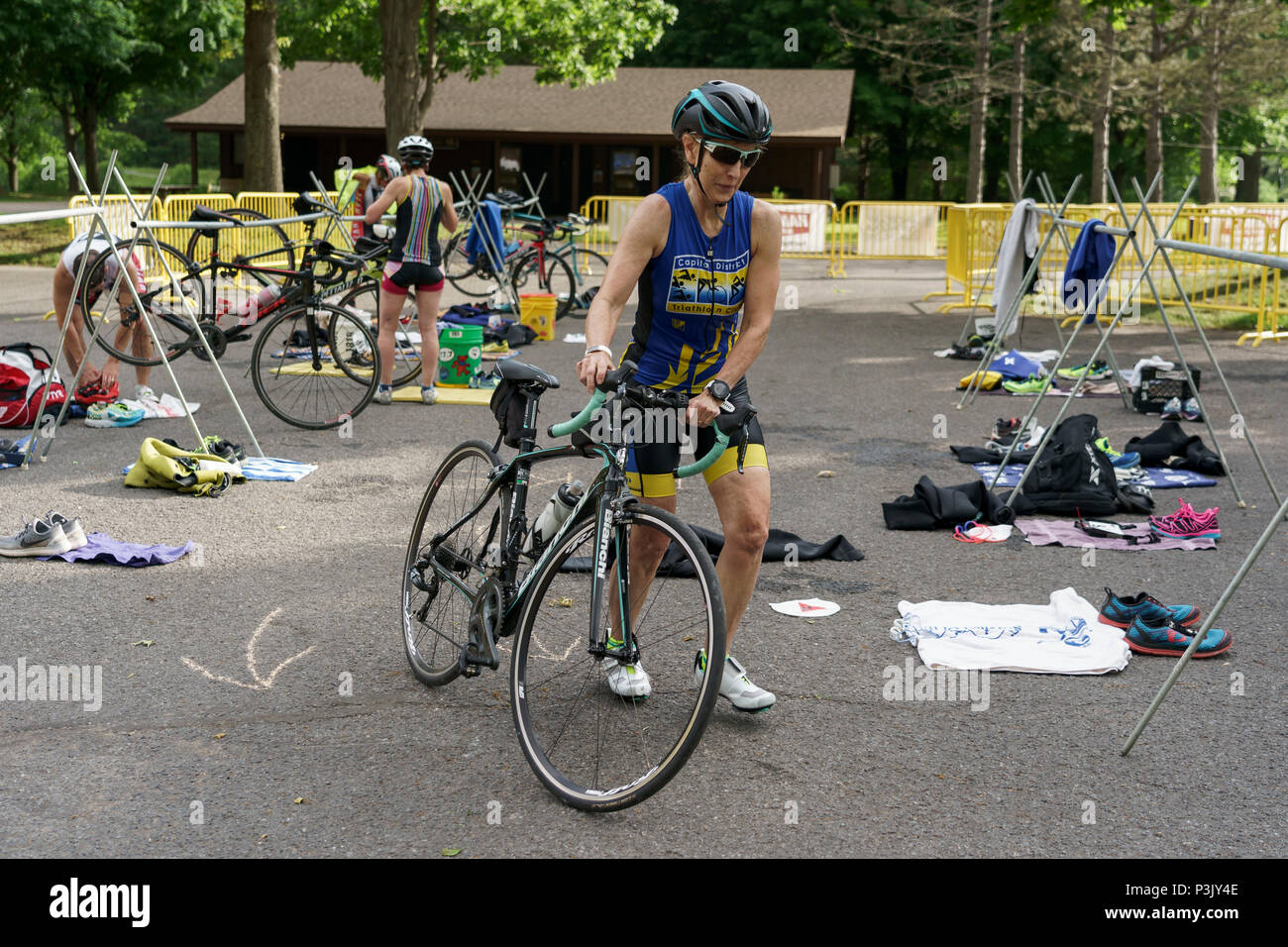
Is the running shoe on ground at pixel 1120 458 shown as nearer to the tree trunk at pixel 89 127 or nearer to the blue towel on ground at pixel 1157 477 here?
the blue towel on ground at pixel 1157 477

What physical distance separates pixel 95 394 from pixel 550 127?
35.3 meters

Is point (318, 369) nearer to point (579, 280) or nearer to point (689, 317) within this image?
point (689, 317)

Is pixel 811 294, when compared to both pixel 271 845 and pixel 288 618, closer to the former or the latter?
pixel 288 618

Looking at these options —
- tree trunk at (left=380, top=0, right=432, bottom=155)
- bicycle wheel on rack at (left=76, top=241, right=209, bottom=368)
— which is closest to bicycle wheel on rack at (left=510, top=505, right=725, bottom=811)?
bicycle wheel on rack at (left=76, top=241, right=209, bottom=368)

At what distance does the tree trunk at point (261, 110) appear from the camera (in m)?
26.8

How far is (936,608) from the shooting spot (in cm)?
622

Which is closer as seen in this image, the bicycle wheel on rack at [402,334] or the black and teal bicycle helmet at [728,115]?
the black and teal bicycle helmet at [728,115]

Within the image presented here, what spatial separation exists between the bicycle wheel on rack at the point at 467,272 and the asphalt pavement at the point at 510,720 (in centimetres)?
718

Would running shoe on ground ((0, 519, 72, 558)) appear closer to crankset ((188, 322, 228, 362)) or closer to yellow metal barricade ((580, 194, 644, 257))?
crankset ((188, 322, 228, 362))

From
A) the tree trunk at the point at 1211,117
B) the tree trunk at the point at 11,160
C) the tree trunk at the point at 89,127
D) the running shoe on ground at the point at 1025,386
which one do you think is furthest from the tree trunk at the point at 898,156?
the running shoe on ground at the point at 1025,386

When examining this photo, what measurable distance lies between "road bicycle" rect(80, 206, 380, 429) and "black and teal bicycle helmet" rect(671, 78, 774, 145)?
6398 mm

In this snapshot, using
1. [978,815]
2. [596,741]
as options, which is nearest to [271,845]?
[596,741]

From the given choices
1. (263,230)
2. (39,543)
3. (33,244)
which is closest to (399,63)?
(263,230)

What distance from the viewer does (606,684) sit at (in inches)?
201
